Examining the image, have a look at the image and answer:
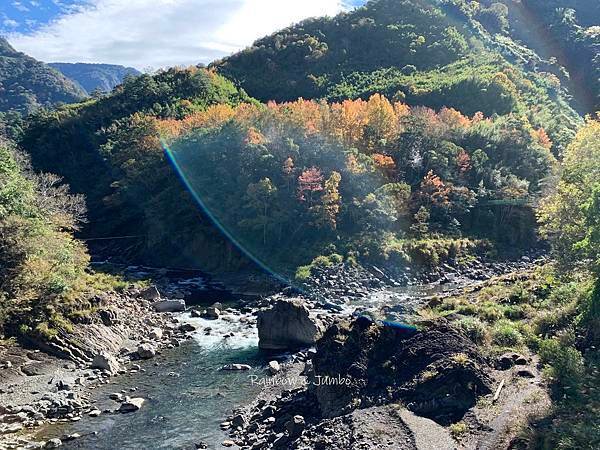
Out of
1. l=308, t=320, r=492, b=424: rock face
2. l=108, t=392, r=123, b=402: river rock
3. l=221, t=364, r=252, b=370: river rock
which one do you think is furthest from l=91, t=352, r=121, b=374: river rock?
l=308, t=320, r=492, b=424: rock face

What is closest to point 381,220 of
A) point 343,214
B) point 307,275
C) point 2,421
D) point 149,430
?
point 343,214

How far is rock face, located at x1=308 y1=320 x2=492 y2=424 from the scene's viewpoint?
20.2 metres

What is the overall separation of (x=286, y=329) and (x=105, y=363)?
1116cm

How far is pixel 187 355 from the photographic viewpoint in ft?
106

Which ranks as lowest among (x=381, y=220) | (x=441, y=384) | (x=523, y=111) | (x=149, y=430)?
(x=149, y=430)

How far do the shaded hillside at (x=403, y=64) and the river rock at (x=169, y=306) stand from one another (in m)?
66.7

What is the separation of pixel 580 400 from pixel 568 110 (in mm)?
104423

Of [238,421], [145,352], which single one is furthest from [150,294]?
[238,421]

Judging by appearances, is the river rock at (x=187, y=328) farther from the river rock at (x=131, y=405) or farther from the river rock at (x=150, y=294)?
the river rock at (x=131, y=405)

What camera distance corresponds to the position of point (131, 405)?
24.8 m

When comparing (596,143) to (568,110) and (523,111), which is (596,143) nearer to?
(523,111)

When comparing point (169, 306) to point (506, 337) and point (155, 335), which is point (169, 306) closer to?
point (155, 335)

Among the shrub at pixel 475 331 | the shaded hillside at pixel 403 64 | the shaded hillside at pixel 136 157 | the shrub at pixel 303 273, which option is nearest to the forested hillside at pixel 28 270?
the shrub at pixel 303 273

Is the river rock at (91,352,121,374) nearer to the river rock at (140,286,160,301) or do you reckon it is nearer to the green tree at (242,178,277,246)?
the river rock at (140,286,160,301)
